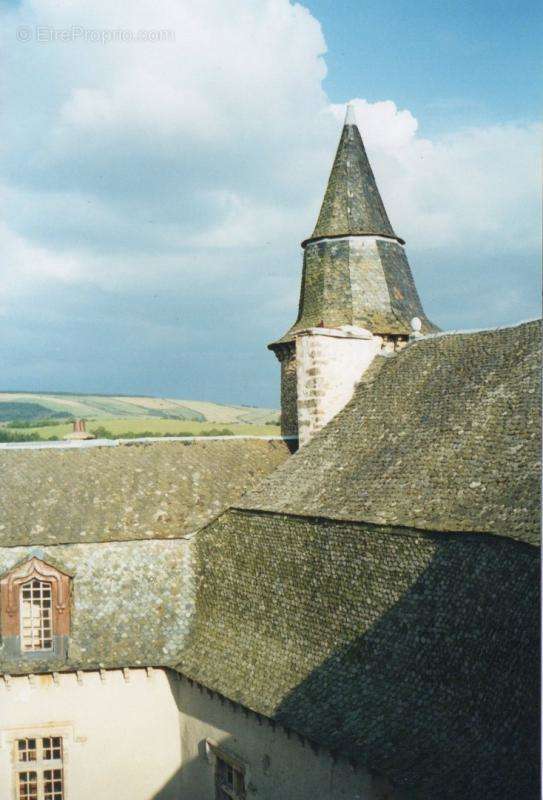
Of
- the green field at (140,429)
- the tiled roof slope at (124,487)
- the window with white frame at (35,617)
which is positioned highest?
the green field at (140,429)

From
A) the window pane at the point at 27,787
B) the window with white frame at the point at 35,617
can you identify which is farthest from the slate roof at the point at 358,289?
the window pane at the point at 27,787

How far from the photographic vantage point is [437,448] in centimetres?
1783

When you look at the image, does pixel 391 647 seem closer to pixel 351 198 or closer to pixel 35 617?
pixel 35 617

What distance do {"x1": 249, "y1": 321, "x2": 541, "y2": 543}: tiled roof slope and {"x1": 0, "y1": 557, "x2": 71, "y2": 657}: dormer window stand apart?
541 centimetres

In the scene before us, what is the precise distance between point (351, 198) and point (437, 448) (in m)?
13.0

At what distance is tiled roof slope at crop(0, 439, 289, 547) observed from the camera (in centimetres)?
2250

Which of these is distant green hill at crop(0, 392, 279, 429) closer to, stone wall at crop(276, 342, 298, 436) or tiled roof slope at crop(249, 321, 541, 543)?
stone wall at crop(276, 342, 298, 436)

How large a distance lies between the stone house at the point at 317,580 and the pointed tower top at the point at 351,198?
0.09 metres

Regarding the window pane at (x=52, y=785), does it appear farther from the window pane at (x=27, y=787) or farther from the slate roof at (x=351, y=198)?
the slate roof at (x=351, y=198)

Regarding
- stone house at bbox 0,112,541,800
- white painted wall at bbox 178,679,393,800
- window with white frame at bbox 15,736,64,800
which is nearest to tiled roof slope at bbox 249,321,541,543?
stone house at bbox 0,112,541,800

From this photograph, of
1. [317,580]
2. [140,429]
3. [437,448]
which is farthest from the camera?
[140,429]

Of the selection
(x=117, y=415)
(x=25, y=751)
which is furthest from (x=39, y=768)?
(x=117, y=415)

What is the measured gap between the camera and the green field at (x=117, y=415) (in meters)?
64.7

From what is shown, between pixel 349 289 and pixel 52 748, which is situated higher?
pixel 349 289
